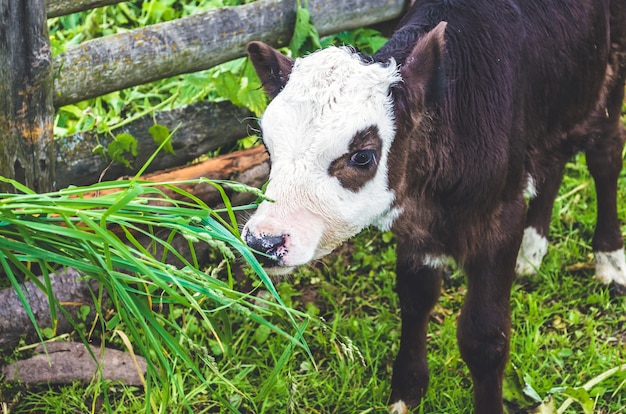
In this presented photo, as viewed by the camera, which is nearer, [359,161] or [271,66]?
[359,161]

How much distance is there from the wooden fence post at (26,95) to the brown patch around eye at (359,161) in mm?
1408

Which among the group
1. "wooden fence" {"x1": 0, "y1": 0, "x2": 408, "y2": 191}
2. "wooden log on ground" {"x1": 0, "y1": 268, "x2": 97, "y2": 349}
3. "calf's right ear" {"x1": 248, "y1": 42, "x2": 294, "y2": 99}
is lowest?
"wooden log on ground" {"x1": 0, "y1": 268, "x2": 97, "y2": 349}

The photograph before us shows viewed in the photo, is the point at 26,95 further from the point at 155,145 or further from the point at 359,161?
the point at 359,161

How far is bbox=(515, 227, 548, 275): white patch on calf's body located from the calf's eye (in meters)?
2.03

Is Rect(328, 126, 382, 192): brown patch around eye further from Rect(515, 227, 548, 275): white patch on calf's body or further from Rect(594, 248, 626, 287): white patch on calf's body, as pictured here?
Rect(594, 248, 626, 287): white patch on calf's body

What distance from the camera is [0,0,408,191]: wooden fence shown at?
3473mm

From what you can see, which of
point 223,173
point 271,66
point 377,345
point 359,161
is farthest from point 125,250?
point 377,345

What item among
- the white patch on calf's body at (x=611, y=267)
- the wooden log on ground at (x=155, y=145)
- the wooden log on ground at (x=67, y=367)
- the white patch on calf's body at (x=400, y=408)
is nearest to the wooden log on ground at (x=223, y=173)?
the wooden log on ground at (x=155, y=145)

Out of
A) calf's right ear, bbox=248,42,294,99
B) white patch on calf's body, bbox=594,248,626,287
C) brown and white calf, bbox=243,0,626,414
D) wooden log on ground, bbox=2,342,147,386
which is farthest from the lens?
white patch on calf's body, bbox=594,248,626,287

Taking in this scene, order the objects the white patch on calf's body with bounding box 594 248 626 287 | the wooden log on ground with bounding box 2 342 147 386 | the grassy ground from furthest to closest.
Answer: the white patch on calf's body with bounding box 594 248 626 287 → the grassy ground → the wooden log on ground with bounding box 2 342 147 386

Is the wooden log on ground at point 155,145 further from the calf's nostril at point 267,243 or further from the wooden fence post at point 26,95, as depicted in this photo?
the calf's nostril at point 267,243

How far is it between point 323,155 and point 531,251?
2262 mm

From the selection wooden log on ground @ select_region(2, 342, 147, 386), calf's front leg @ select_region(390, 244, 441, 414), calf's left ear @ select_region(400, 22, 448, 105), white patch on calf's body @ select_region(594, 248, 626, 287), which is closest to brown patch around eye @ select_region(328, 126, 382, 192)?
calf's left ear @ select_region(400, 22, 448, 105)

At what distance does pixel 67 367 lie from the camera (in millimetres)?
3818
